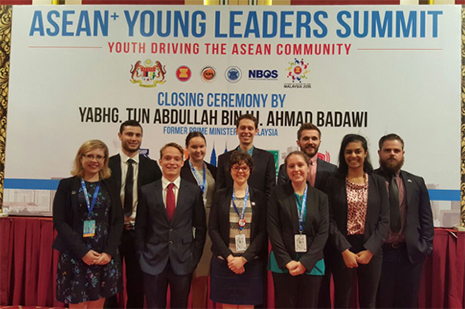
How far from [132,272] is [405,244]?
2.31 metres

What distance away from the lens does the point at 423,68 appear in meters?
3.54

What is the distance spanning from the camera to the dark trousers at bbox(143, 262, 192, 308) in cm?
284

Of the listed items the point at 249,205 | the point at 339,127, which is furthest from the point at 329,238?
the point at 339,127

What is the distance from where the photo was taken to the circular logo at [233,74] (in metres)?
3.67

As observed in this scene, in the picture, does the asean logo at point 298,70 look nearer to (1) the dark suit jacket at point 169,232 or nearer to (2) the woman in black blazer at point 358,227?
(2) the woman in black blazer at point 358,227

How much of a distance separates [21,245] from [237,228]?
236 cm

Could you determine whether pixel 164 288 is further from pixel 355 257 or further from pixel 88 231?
pixel 355 257

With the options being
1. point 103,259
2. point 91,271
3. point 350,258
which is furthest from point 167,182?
point 350,258

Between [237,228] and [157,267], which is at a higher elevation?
[237,228]

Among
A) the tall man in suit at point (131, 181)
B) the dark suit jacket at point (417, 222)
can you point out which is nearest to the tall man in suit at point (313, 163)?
the dark suit jacket at point (417, 222)

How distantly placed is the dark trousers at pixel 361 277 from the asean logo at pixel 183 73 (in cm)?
209

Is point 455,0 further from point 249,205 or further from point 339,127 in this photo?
point 249,205

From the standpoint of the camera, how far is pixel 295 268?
2.67m

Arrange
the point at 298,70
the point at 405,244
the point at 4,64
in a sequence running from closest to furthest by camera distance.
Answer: the point at 405,244 → the point at 298,70 → the point at 4,64
